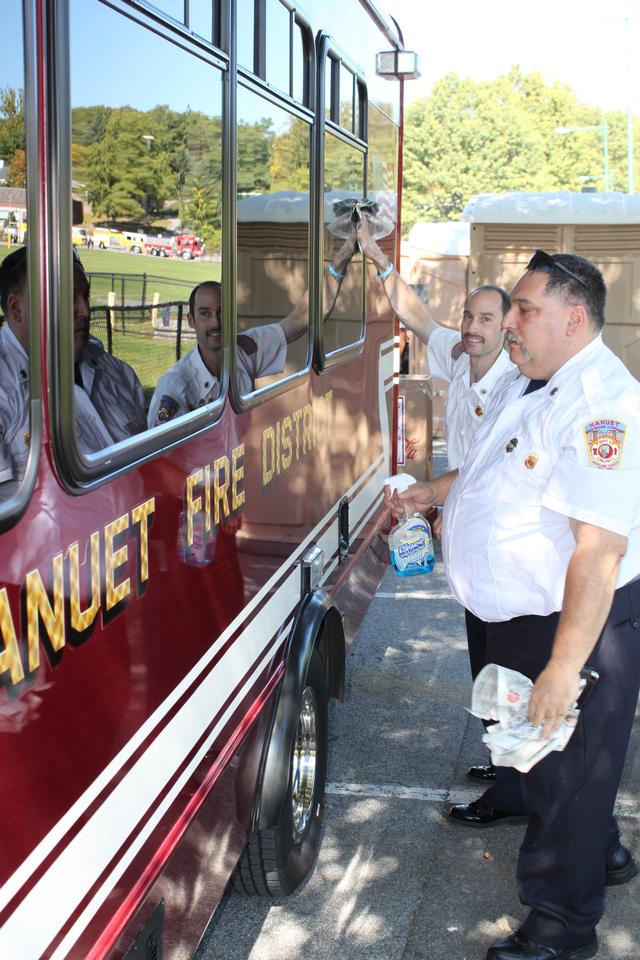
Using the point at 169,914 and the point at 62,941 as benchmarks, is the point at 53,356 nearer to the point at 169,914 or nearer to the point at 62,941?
the point at 62,941

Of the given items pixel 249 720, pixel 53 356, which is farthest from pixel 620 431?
pixel 53 356

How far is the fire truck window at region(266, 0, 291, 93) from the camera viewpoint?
2.94 m

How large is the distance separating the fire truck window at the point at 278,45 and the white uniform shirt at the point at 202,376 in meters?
0.68

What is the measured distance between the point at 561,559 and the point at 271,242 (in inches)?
46.8

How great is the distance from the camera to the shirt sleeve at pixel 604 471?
2.56m

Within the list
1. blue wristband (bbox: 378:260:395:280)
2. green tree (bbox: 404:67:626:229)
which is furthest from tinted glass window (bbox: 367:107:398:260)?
green tree (bbox: 404:67:626:229)

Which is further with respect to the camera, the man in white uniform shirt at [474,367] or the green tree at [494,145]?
the green tree at [494,145]

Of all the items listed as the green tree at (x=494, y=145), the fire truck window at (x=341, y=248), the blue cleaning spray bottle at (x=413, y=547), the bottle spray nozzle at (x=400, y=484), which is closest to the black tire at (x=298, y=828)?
the blue cleaning spray bottle at (x=413, y=547)

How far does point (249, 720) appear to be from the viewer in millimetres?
2854

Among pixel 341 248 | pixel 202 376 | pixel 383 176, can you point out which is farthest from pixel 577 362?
pixel 383 176

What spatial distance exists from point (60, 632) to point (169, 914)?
2.68ft

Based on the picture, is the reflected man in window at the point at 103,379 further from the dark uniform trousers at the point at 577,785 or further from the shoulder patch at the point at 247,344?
the dark uniform trousers at the point at 577,785

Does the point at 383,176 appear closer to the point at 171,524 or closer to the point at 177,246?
the point at 177,246

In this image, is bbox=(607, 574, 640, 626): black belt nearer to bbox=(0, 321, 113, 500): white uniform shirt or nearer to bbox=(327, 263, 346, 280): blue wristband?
bbox=(327, 263, 346, 280): blue wristband
